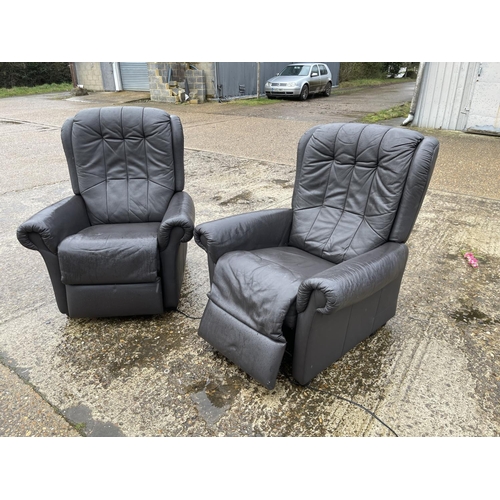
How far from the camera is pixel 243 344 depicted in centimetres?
202

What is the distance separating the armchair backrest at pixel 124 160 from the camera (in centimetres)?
288

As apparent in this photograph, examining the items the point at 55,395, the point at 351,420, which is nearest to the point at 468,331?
the point at 351,420

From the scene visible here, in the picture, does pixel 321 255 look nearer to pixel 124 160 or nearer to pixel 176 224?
pixel 176 224

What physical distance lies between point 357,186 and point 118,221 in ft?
5.68

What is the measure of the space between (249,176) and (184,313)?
3.31 meters

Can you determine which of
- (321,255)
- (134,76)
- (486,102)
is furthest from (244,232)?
(134,76)

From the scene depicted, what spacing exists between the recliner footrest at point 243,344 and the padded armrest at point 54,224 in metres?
1.04

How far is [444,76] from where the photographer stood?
301 inches

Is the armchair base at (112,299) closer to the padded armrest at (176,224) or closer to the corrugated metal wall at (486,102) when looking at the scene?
the padded armrest at (176,224)

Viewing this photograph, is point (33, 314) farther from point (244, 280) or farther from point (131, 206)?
point (244, 280)

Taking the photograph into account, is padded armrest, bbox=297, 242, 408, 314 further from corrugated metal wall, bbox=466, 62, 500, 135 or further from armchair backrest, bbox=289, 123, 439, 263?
corrugated metal wall, bbox=466, 62, 500, 135

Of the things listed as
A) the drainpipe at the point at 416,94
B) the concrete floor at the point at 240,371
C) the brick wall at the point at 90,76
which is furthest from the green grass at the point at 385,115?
the brick wall at the point at 90,76

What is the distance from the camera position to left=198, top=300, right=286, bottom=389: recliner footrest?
191 cm
